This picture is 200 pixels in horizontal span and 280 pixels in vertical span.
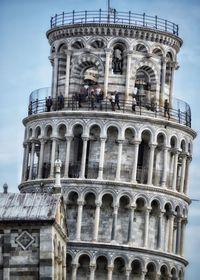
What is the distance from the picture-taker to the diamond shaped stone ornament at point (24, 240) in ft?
384

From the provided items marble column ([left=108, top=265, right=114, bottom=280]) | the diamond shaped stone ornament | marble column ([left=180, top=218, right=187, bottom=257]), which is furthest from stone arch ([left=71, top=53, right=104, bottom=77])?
the diamond shaped stone ornament

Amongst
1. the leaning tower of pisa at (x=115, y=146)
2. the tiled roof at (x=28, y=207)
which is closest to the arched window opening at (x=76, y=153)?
the leaning tower of pisa at (x=115, y=146)

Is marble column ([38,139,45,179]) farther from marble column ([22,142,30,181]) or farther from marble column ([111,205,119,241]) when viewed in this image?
marble column ([111,205,119,241])

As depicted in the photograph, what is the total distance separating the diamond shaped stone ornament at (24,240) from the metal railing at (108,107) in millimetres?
40533

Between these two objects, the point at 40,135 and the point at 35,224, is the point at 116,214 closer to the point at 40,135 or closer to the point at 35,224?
the point at 40,135

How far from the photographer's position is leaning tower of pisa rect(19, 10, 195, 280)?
154 metres

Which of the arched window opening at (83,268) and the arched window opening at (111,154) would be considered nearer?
the arched window opening at (83,268)

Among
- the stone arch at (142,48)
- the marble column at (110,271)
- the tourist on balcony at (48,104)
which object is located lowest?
the marble column at (110,271)

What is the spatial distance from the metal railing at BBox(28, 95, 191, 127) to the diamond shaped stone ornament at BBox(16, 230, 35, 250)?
40533mm

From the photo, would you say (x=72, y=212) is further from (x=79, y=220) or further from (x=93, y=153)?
(x=93, y=153)

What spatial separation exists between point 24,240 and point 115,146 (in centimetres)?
4024

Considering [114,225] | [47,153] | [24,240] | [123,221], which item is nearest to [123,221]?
[123,221]

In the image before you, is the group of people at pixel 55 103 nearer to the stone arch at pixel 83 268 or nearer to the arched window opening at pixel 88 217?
the arched window opening at pixel 88 217

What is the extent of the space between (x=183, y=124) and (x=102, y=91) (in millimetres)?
8445
